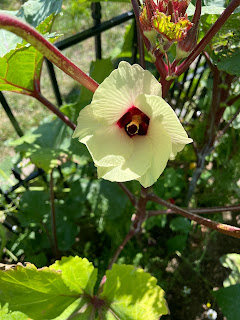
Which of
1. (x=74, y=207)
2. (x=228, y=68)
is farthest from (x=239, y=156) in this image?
(x=228, y=68)

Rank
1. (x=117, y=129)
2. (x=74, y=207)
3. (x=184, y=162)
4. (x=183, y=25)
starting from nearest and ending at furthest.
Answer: (x=183, y=25)
(x=117, y=129)
(x=74, y=207)
(x=184, y=162)

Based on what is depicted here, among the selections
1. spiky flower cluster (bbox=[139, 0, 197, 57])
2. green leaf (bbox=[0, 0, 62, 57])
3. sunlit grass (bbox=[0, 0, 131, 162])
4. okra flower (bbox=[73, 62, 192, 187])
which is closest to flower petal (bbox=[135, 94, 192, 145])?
okra flower (bbox=[73, 62, 192, 187])

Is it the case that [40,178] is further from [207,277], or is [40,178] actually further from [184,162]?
[207,277]

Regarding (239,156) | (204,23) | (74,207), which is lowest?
(74,207)

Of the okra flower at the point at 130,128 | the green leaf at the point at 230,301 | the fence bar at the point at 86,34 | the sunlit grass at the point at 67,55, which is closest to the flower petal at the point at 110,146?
the okra flower at the point at 130,128

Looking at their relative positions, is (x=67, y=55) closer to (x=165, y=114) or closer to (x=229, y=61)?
(x=229, y=61)

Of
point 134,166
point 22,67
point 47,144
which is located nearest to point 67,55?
point 47,144

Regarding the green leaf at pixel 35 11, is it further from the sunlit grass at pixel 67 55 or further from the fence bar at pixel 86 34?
the sunlit grass at pixel 67 55
